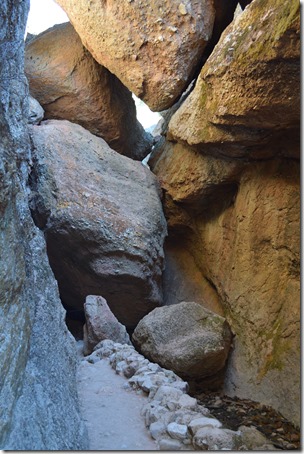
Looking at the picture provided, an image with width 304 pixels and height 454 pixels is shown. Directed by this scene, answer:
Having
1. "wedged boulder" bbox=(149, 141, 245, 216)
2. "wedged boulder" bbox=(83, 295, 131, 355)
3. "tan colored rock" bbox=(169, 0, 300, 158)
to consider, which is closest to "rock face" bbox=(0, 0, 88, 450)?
"tan colored rock" bbox=(169, 0, 300, 158)

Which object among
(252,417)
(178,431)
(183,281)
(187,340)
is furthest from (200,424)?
(183,281)

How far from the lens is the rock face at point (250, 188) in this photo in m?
3.42

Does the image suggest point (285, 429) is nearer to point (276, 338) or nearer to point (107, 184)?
point (276, 338)

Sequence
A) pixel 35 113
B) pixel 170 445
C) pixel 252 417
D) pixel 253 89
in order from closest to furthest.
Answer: pixel 170 445, pixel 253 89, pixel 252 417, pixel 35 113

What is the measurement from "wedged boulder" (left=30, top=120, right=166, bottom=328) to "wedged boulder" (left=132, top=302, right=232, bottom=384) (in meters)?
0.65

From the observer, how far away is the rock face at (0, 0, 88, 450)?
5.10ft

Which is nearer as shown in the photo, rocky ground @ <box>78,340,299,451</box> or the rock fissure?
the rock fissure

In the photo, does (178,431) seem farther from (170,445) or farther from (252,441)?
(252,441)

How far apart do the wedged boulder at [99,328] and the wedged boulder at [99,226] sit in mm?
511

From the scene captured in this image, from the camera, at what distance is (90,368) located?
12.3ft

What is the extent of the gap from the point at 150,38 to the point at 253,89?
195 centimetres

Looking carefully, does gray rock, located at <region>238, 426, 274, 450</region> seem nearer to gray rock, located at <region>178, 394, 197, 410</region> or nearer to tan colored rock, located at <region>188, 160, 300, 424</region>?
gray rock, located at <region>178, 394, 197, 410</region>

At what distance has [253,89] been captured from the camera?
11.9 feet

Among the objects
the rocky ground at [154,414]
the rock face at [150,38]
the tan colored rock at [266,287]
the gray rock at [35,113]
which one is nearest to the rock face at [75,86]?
the gray rock at [35,113]
